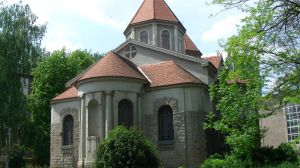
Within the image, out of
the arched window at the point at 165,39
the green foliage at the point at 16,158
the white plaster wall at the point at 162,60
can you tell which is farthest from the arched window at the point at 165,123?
the green foliage at the point at 16,158

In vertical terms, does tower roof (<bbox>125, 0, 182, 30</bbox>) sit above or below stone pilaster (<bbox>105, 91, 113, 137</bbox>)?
above

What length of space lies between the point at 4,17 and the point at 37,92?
9795mm

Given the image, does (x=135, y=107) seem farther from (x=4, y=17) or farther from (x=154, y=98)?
(x=4, y=17)

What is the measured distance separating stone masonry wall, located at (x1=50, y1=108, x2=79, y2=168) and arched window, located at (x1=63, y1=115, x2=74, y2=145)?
9.5 inches

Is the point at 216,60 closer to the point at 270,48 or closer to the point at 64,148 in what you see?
the point at 64,148

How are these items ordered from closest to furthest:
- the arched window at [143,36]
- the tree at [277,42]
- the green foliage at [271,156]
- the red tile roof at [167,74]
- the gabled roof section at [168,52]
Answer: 1. the tree at [277,42]
2. the green foliage at [271,156]
3. the red tile roof at [167,74]
4. the gabled roof section at [168,52]
5. the arched window at [143,36]

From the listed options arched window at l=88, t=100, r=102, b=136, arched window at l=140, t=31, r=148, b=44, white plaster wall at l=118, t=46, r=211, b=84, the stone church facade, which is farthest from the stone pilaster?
arched window at l=140, t=31, r=148, b=44

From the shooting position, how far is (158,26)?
30.6 m

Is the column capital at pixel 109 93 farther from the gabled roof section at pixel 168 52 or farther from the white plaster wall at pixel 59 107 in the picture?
the gabled roof section at pixel 168 52

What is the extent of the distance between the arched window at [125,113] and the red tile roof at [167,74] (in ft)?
6.46

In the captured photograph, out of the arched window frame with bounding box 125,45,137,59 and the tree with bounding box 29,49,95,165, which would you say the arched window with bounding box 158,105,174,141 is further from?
the tree with bounding box 29,49,95,165

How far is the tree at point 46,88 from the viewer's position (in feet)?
117

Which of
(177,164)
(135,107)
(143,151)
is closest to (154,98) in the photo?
(135,107)

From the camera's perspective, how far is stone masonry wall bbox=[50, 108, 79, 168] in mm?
25667
